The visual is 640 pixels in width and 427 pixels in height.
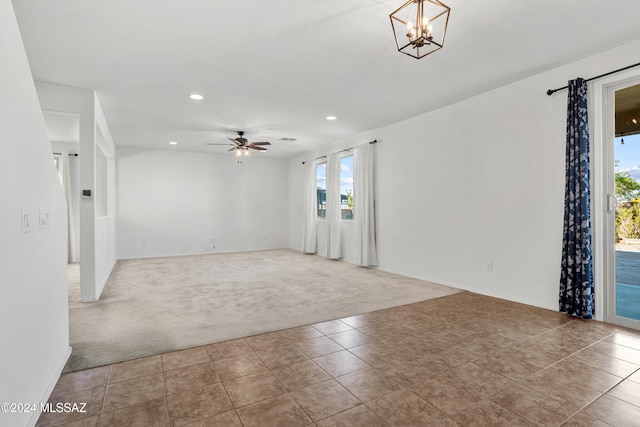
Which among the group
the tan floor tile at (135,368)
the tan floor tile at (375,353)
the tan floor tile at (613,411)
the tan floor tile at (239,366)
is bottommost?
the tan floor tile at (613,411)

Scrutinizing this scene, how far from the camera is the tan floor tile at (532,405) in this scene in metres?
1.75

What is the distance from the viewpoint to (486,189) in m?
4.26

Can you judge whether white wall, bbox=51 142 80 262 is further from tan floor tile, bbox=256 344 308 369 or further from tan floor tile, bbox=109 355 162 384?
tan floor tile, bbox=256 344 308 369

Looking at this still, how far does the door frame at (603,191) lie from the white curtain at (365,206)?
3.35m

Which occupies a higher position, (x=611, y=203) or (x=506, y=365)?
(x=611, y=203)

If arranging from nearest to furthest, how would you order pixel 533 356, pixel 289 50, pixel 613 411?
pixel 613 411 → pixel 533 356 → pixel 289 50

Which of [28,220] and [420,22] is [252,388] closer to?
[28,220]

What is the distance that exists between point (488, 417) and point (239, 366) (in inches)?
64.0

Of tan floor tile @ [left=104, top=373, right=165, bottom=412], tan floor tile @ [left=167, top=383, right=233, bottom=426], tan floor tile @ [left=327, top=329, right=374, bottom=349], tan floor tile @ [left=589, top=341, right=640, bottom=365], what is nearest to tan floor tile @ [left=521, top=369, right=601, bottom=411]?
tan floor tile @ [left=589, top=341, right=640, bottom=365]

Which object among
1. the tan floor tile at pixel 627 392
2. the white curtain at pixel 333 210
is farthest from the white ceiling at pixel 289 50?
the tan floor tile at pixel 627 392

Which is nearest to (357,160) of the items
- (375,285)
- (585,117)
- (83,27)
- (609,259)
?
(375,285)

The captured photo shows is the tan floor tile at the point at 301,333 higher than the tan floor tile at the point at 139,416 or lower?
lower

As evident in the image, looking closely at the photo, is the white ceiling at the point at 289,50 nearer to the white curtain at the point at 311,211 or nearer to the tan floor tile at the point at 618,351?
the tan floor tile at the point at 618,351

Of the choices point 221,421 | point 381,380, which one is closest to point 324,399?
point 381,380
